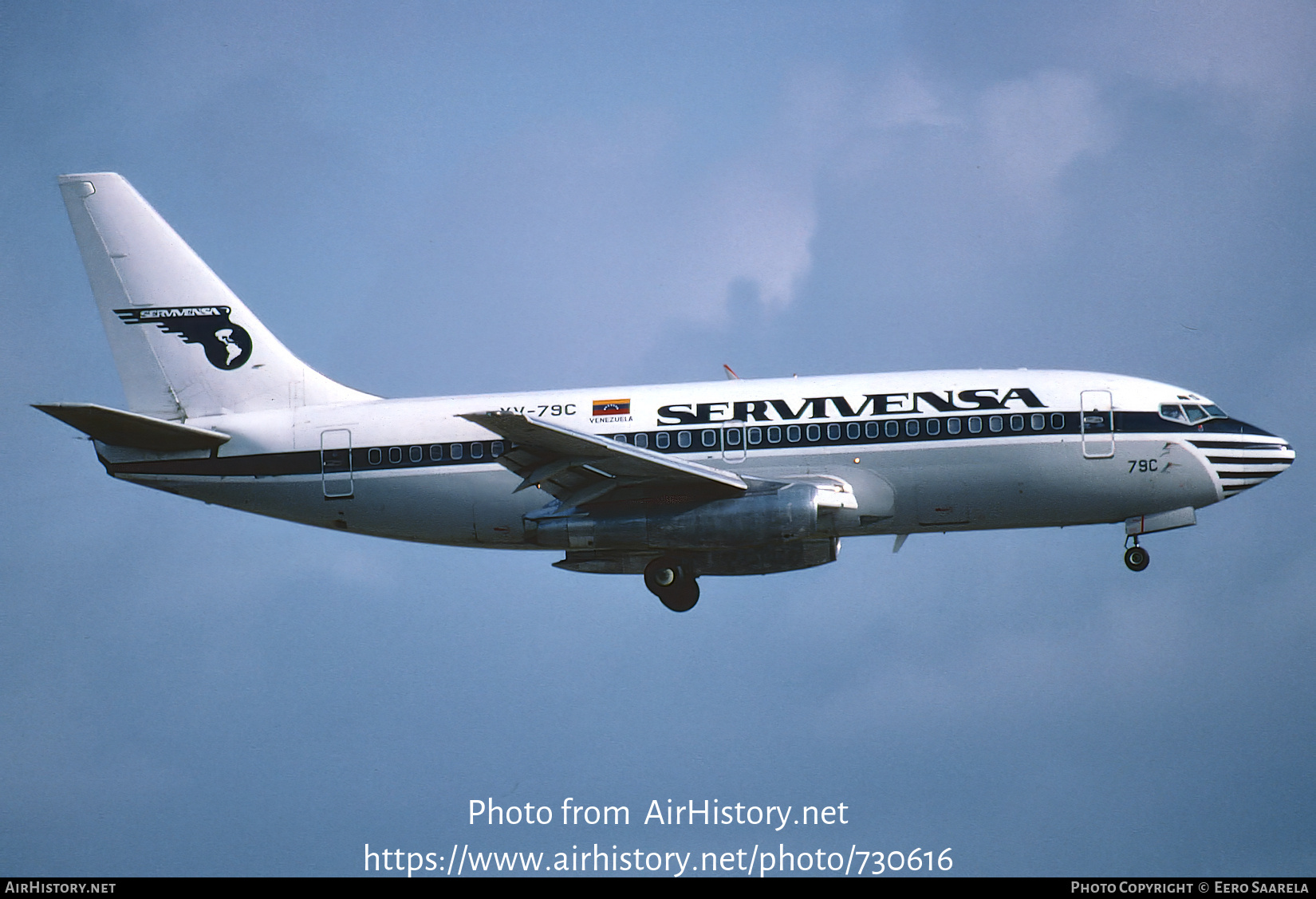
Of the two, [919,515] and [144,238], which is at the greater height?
[144,238]

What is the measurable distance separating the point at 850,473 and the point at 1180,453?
7951 mm

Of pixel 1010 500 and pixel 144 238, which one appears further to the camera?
pixel 144 238

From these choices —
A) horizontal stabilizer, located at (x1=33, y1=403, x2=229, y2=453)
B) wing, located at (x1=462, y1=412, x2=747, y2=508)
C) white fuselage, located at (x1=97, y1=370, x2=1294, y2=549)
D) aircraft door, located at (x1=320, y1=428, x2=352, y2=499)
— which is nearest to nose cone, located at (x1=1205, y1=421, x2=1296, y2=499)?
white fuselage, located at (x1=97, y1=370, x2=1294, y2=549)

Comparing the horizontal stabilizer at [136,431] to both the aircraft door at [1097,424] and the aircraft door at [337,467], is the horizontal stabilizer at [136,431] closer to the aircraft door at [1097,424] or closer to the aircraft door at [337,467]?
the aircraft door at [337,467]

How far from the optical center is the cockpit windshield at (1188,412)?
31.9 metres

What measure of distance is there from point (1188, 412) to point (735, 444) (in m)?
11.0

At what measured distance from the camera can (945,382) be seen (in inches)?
1262

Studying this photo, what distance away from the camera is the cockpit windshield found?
3188 centimetres

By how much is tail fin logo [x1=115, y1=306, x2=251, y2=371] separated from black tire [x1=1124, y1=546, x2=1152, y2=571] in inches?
932

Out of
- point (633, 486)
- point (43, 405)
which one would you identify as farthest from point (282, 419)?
point (633, 486)

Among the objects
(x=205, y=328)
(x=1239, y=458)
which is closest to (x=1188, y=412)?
(x=1239, y=458)

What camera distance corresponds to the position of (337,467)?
33.8 m
